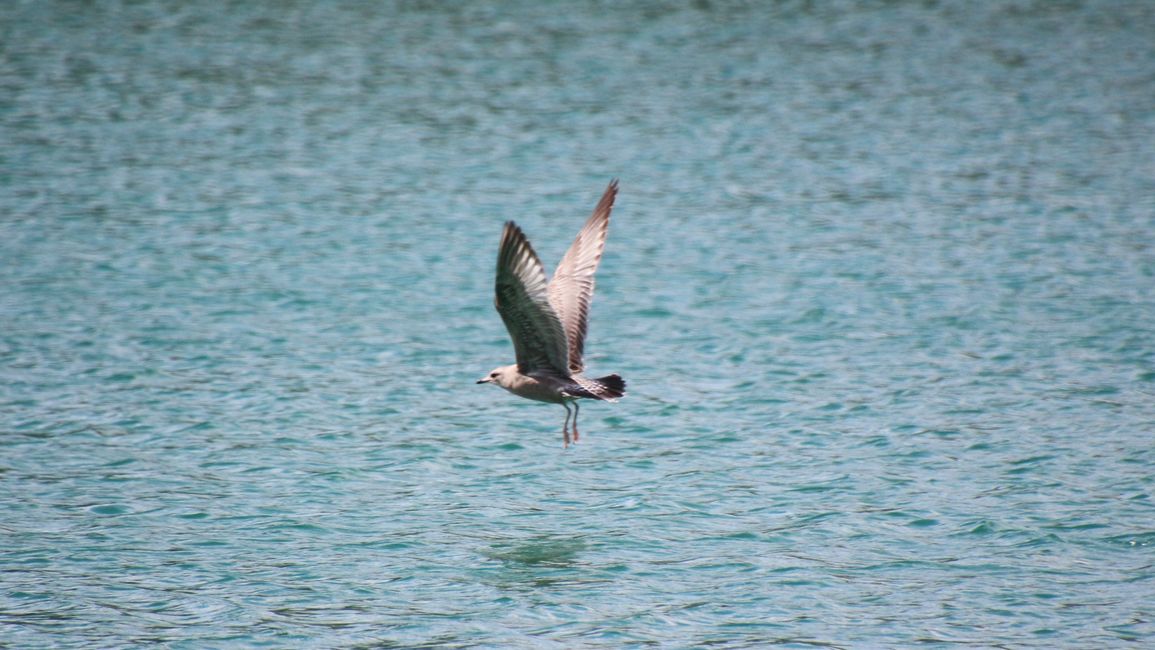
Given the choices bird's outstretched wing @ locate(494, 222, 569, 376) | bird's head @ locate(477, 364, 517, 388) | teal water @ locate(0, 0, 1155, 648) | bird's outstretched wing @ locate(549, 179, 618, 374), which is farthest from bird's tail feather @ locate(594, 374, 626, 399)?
teal water @ locate(0, 0, 1155, 648)

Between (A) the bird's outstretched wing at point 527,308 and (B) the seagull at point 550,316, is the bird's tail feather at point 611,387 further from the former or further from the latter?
(A) the bird's outstretched wing at point 527,308

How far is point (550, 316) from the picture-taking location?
12297 mm

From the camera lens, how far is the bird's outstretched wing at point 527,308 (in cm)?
1150

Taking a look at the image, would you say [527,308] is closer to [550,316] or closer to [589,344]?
[550,316]

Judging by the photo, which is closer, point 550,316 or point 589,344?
point 550,316

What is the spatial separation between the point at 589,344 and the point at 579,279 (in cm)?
533

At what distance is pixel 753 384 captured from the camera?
666 inches

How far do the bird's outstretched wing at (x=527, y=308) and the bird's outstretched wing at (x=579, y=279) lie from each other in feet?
1.17

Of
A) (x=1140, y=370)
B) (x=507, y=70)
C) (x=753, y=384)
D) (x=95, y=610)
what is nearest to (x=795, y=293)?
(x=753, y=384)

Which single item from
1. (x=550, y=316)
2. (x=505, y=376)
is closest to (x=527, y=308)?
(x=550, y=316)

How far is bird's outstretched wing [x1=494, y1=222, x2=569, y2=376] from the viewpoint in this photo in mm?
11500

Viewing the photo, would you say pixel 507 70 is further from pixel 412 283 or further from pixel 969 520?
pixel 969 520

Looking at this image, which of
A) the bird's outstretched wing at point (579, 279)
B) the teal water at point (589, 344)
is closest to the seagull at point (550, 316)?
the bird's outstretched wing at point (579, 279)

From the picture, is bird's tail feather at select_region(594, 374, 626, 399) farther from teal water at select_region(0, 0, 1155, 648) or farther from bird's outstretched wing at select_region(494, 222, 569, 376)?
teal water at select_region(0, 0, 1155, 648)
